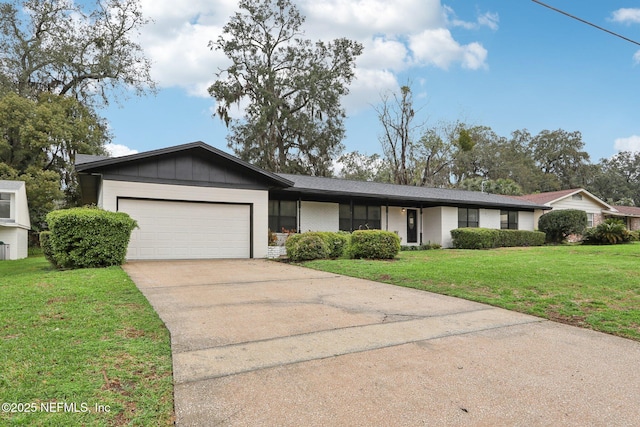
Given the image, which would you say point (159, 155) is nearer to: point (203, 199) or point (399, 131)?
point (203, 199)

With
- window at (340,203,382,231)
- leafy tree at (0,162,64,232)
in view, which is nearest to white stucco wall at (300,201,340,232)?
window at (340,203,382,231)

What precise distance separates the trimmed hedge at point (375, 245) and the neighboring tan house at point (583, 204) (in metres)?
15.7

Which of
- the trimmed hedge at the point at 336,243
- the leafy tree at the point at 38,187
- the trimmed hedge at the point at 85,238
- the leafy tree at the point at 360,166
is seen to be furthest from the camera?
the leafy tree at the point at 360,166

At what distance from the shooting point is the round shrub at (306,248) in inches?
492

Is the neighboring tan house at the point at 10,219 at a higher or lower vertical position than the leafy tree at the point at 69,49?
lower

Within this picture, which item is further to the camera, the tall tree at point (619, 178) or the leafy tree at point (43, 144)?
the tall tree at point (619, 178)

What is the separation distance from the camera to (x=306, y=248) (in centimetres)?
1250

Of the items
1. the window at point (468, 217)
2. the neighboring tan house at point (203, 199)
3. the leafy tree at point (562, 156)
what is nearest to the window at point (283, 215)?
the neighboring tan house at point (203, 199)

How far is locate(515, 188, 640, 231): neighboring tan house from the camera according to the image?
25.7 m

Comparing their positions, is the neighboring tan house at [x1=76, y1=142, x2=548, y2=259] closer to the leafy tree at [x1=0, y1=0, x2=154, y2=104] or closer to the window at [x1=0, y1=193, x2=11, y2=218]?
the window at [x1=0, y1=193, x2=11, y2=218]

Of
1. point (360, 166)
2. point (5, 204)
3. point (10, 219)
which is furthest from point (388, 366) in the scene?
point (360, 166)

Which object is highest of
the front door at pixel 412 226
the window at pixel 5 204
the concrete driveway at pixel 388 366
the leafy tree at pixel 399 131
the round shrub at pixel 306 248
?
the leafy tree at pixel 399 131

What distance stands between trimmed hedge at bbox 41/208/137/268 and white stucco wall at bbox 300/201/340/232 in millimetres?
8688

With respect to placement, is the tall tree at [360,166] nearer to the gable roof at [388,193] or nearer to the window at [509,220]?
the gable roof at [388,193]
